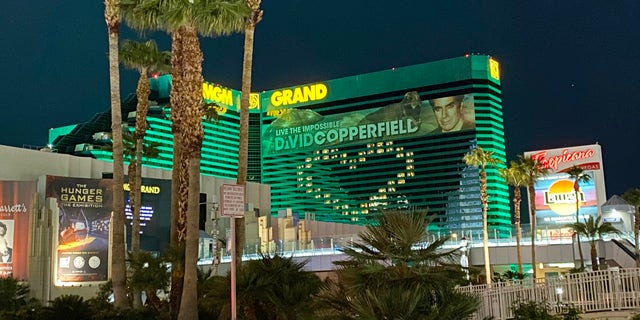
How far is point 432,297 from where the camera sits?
1127cm

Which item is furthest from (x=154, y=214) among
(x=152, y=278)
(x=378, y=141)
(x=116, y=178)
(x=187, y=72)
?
(x=378, y=141)

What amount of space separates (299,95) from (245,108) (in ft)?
527

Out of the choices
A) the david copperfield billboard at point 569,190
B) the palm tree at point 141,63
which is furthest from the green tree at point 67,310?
the david copperfield billboard at point 569,190

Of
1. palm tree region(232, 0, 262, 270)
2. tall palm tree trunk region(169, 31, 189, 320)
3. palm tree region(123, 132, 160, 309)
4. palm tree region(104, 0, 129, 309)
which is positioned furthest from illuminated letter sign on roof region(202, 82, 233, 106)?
tall palm tree trunk region(169, 31, 189, 320)

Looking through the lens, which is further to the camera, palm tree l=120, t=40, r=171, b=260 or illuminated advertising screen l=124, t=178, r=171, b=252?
illuminated advertising screen l=124, t=178, r=171, b=252

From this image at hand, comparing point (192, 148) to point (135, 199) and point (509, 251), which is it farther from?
point (509, 251)

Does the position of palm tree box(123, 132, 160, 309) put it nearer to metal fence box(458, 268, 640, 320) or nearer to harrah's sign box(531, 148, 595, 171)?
metal fence box(458, 268, 640, 320)

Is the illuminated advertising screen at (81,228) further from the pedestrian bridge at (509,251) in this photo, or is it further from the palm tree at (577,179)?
the palm tree at (577,179)

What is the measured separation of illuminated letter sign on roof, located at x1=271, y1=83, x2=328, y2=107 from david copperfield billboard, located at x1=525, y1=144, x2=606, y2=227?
112 meters

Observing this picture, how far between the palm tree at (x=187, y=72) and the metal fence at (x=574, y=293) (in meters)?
8.97

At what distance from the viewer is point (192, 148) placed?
883 inches

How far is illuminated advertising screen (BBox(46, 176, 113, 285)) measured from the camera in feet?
175

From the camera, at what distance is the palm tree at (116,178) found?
74.7 ft

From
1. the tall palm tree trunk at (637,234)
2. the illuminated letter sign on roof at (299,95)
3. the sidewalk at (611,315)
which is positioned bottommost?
the sidewalk at (611,315)
